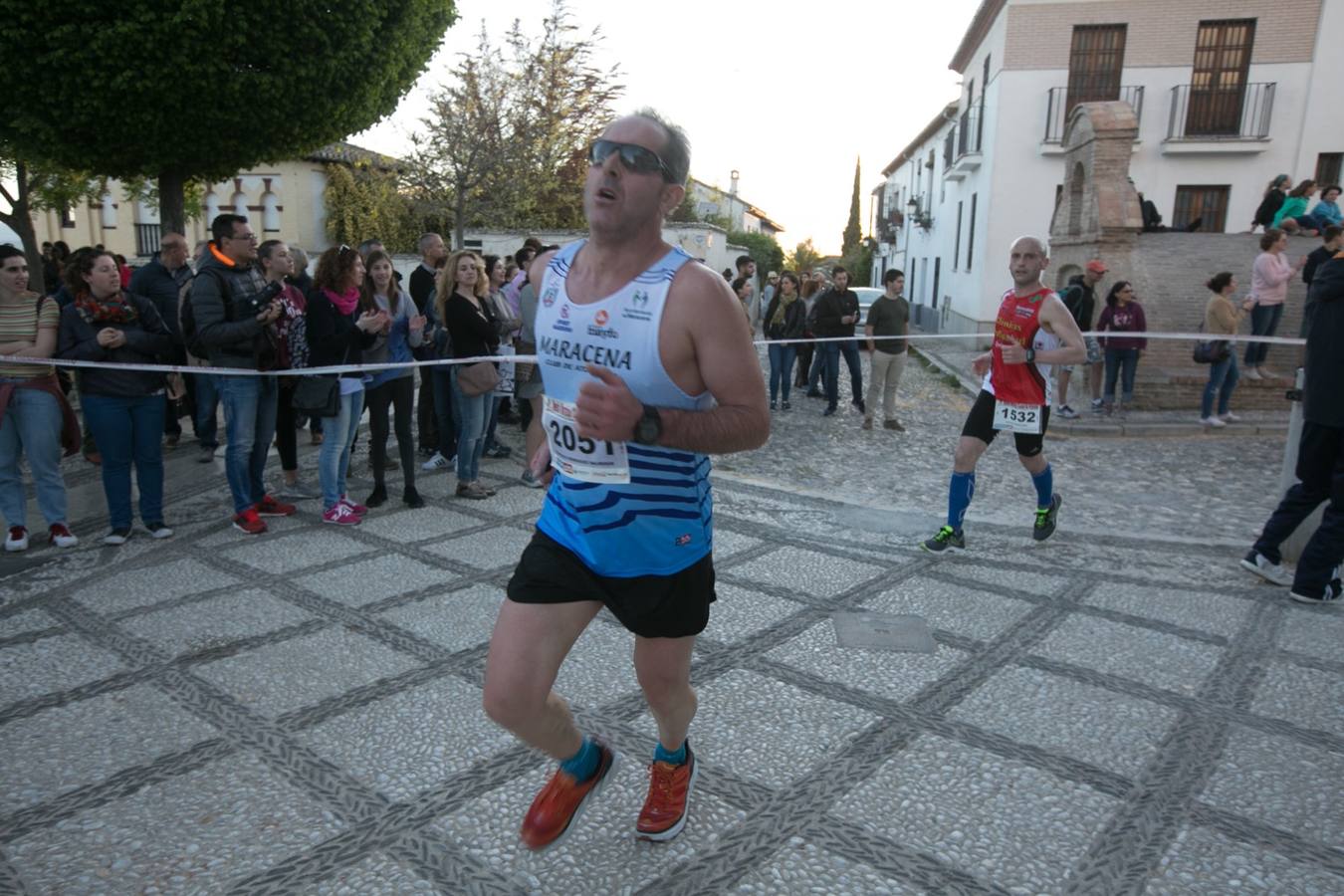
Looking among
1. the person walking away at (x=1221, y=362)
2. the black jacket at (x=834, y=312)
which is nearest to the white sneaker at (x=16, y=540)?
the black jacket at (x=834, y=312)

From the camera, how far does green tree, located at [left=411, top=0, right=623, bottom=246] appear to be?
18.4 meters

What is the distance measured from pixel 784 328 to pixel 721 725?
31.4 feet

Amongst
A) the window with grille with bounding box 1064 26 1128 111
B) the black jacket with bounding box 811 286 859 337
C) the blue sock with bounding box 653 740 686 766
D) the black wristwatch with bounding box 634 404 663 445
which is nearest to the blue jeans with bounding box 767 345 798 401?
the black jacket with bounding box 811 286 859 337

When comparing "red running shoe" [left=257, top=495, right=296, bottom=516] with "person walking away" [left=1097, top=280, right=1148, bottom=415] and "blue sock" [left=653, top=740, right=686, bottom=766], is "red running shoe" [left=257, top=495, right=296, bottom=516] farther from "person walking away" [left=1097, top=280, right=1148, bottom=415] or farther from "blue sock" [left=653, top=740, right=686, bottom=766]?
"person walking away" [left=1097, top=280, right=1148, bottom=415]

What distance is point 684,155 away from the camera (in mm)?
2273

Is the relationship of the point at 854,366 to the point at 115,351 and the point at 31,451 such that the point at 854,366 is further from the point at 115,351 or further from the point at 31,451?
the point at 31,451

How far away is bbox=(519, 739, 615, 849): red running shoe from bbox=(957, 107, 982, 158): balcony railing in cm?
2559

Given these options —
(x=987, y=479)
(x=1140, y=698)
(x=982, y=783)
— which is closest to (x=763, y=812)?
(x=982, y=783)

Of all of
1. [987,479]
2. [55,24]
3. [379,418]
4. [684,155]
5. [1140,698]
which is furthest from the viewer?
[987,479]

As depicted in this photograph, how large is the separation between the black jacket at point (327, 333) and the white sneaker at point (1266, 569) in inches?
227

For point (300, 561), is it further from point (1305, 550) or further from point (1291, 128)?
point (1291, 128)

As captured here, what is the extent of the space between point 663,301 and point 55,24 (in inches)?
331

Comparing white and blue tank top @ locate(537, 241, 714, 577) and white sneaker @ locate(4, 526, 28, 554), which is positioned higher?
white and blue tank top @ locate(537, 241, 714, 577)

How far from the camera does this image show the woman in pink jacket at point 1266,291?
451 inches
